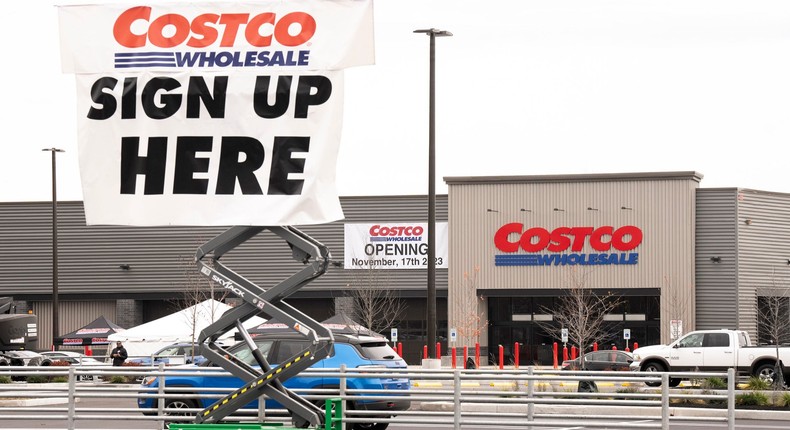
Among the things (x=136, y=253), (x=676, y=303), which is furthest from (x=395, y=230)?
(x=676, y=303)

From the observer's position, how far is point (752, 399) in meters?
26.6

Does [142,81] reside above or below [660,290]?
above

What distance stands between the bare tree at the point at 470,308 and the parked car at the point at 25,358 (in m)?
18.8

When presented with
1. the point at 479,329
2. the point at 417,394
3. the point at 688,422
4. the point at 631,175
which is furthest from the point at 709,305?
the point at 417,394

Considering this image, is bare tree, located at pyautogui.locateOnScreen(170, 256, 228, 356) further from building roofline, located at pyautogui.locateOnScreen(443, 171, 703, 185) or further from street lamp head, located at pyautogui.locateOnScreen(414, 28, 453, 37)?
street lamp head, located at pyautogui.locateOnScreen(414, 28, 453, 37)

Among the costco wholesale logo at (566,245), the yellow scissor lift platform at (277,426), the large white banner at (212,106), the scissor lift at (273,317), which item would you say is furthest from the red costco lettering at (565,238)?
the large white banner at (212,106)

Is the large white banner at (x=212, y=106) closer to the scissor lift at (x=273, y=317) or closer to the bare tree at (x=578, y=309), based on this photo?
the scissor lift at (x=273, y=317)

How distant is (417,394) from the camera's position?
57.7ft

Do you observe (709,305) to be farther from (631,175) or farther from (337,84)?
(337,84)

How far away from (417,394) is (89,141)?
22.1ft

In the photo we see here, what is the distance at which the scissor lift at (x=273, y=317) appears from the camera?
12.6 m

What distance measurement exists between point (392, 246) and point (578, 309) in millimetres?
9696

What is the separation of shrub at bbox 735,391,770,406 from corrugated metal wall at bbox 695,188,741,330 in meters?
27.5

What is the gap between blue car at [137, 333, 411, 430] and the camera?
19.6m
